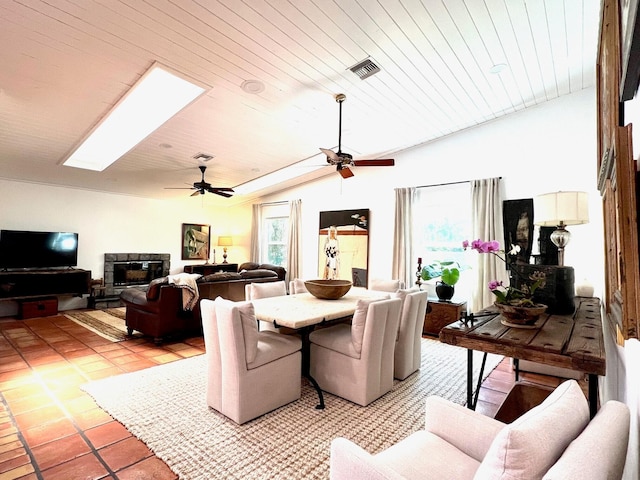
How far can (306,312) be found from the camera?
2.61 meters

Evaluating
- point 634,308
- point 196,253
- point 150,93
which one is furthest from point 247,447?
point 196,253

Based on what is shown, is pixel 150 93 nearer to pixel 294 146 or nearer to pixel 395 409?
pixel 294 146

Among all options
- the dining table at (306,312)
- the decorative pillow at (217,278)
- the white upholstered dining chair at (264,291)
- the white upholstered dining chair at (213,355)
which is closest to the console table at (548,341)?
the dining table at (306,312)

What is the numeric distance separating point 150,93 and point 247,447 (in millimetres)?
3616

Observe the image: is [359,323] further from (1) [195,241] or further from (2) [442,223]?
(1) [195,241]

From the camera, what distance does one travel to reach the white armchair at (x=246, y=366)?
7.41 ft

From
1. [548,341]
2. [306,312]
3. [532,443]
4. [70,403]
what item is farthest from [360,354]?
[70,403]

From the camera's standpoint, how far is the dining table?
7.95 ft

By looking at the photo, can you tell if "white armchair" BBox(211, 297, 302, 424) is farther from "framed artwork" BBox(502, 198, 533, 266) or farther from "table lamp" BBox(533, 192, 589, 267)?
"framed artwork" BBox(502, 198, 533, 266)

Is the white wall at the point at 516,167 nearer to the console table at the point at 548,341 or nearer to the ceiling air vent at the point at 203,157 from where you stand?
the console table at the point at 548,341

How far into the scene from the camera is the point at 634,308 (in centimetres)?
85

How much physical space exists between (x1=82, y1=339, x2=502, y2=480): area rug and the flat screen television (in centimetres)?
410

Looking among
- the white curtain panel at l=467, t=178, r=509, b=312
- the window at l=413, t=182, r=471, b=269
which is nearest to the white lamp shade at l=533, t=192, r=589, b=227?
the white curtain panel at l=467, t=178, r=509, b=312

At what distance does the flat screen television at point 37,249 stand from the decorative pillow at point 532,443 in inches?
288
